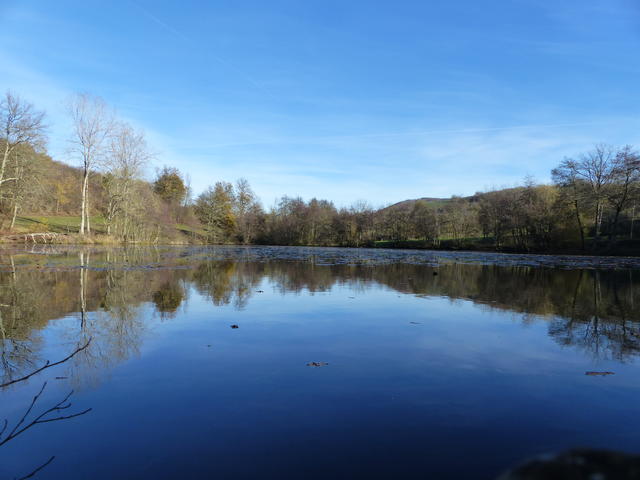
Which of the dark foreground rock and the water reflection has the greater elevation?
the dark foreground rock

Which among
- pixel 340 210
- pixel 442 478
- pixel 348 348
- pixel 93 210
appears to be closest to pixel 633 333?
pixel 348 348

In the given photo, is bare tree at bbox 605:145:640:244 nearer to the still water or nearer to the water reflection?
the water reflection

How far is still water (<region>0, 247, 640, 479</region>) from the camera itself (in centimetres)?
337

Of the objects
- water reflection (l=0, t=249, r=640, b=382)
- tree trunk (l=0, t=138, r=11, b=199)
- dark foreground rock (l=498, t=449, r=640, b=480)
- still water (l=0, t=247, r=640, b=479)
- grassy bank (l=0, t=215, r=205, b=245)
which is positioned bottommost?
still water (l=0, t=247, r=640, b=479)

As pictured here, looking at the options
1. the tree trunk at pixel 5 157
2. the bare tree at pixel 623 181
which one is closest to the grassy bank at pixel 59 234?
the tree trunk at pixel 5 157

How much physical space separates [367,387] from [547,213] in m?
58.6

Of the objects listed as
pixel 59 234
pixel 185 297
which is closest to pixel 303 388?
pixel 185 297

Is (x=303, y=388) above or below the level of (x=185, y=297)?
below

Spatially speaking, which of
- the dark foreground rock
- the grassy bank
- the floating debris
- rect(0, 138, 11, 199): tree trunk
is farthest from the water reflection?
the grassy bank

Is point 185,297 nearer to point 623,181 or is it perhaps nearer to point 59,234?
point 59,234

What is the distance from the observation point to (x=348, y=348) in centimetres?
676

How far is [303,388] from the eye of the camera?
193 inches

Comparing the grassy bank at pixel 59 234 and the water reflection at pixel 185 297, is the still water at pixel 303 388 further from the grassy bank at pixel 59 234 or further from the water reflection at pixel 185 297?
the grassy bank at pixel 59 234

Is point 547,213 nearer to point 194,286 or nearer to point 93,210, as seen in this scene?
point 194,286
